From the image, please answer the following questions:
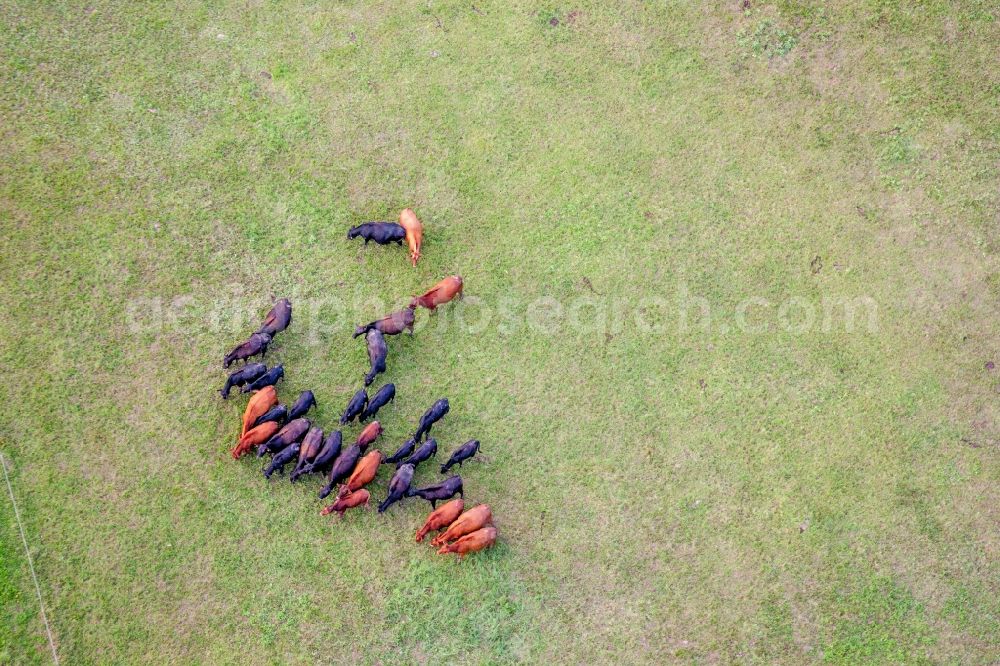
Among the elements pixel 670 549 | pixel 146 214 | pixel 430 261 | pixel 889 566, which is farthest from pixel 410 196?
pixel 889 566

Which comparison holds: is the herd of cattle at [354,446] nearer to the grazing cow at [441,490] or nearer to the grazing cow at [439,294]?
the grazing cow at [441,490]

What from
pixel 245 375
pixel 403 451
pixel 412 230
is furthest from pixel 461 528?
pixel 412 230

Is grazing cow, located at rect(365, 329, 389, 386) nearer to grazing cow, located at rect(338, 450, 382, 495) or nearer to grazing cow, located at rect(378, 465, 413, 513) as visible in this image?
grazing cow, located at rect(338, 450, 382, 495)

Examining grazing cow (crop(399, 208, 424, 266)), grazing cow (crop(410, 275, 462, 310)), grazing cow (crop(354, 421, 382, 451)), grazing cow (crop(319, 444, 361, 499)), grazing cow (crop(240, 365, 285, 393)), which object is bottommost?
→ grazing cow (crop(319, 444, 361, 499))

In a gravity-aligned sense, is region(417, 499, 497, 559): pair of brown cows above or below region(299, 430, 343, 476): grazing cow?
below

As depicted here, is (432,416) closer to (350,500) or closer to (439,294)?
(350,500)

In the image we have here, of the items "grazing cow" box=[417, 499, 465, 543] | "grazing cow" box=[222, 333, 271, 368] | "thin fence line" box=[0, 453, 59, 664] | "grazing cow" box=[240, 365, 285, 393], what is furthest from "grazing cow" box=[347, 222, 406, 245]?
"thin fence line" box=[0, 453, 59, 664]

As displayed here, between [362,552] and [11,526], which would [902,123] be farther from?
[11,526]
